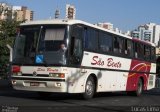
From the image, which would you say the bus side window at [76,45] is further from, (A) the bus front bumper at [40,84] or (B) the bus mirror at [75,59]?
(A) the bus front bumper at [40,84]

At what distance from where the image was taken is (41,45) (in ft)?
58.4

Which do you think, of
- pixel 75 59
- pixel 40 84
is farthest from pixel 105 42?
pixel 40 84

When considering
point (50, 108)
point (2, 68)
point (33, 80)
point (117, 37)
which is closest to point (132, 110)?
point (50, 108)

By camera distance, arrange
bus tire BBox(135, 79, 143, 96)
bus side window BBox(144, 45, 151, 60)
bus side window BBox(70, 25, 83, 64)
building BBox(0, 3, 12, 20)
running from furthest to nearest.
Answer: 1. building BBox(0, 3, 12, 20)
2. bus side window BBox(144, 45, 151, 60)
3. bus tire BBox(135, 79, 143, 96)
4. bus side window BBox(70, 25, 83, 64)

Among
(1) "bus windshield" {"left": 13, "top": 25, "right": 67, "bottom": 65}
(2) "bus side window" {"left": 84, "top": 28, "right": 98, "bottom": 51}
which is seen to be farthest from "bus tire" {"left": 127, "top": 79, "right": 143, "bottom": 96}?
(1) "bus windshield" {"left": 13, "top": 25, "right": 67, "bottom": 65}

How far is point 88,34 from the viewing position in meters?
19.1

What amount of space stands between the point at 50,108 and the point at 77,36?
Answer: 415cm

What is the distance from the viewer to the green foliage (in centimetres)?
3331

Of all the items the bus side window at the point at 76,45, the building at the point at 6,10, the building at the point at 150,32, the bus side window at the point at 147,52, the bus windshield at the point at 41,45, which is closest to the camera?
the bus windshield at the point at 41,45

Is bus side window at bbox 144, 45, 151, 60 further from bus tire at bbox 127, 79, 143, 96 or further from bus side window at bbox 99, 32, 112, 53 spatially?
bus side window at bbox 99, 32, 112, 53

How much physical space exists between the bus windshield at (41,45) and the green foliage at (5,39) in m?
14.3

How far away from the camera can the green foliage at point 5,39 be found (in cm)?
3331

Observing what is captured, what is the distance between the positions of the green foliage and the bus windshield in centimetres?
1429

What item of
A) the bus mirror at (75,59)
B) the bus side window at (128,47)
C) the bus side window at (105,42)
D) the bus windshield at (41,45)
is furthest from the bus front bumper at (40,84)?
the bus side window at (128,47)
